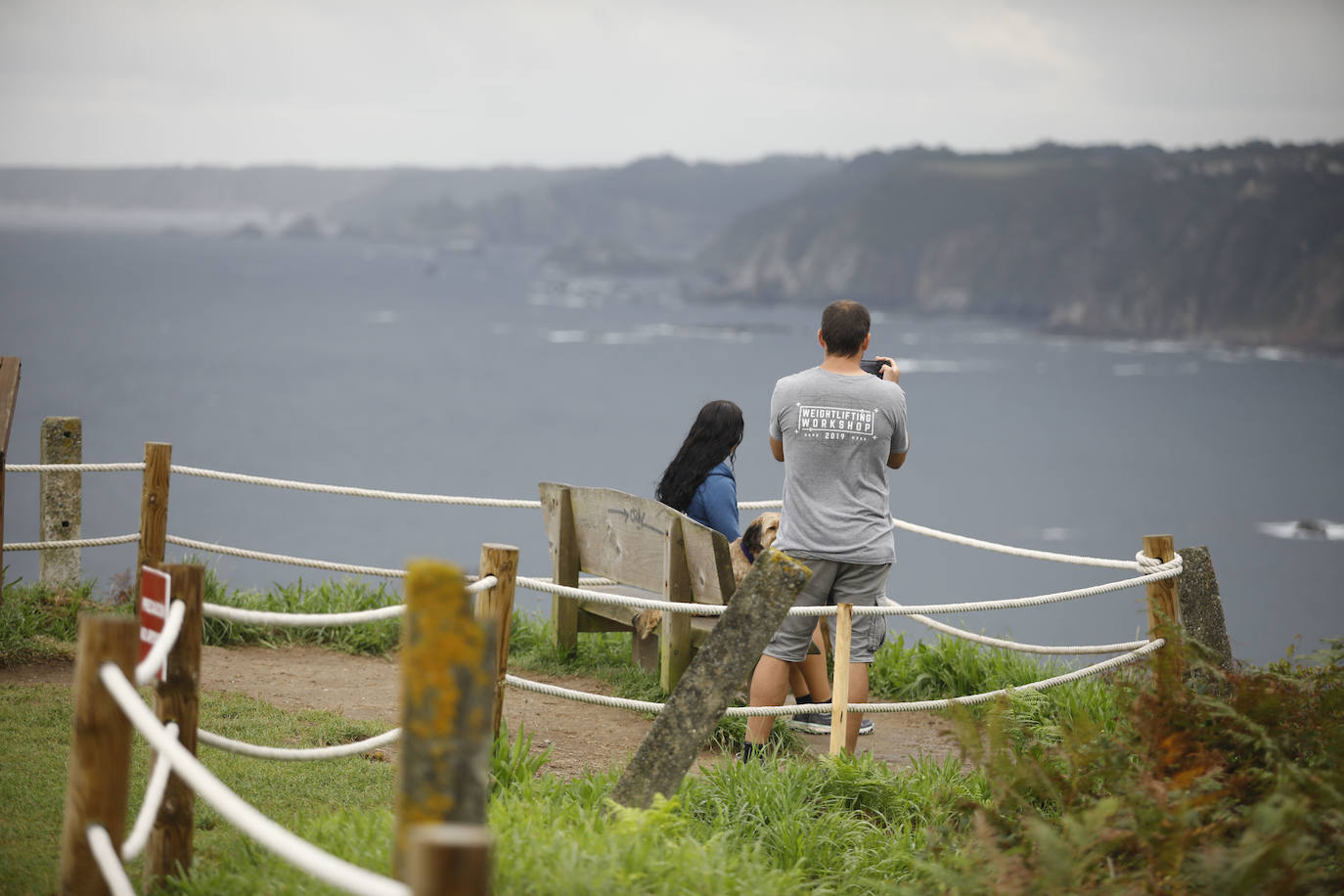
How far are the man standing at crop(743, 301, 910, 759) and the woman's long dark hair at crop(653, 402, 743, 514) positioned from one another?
719mm

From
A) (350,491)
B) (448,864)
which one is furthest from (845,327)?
(448,864)

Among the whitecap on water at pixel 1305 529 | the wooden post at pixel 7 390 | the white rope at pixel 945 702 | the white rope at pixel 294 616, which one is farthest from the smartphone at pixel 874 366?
the whitecap on water at pixel 1305 529

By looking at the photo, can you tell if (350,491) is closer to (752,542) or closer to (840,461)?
(752,542)

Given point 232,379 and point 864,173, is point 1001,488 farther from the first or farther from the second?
point 864,173

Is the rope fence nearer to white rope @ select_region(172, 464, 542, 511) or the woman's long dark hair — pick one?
white rope @ select_region(172, 464, 542, 511)

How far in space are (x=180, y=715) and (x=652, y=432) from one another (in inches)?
3899

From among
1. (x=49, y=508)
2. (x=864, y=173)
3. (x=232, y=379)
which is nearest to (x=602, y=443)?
(x=232, y=379)

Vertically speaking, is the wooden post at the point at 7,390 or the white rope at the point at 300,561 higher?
the wooden post at the point at 7,390

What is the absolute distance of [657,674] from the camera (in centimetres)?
638

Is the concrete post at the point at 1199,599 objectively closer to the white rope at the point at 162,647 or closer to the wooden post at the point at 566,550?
the wooden post at the point at 566,550

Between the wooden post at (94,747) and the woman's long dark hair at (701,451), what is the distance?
3.06 metres

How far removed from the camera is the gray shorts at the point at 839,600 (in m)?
5.00

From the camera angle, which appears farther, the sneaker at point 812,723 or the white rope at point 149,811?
the sneaker at point 812,723

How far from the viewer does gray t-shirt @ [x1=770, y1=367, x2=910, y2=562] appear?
488 centimetres
